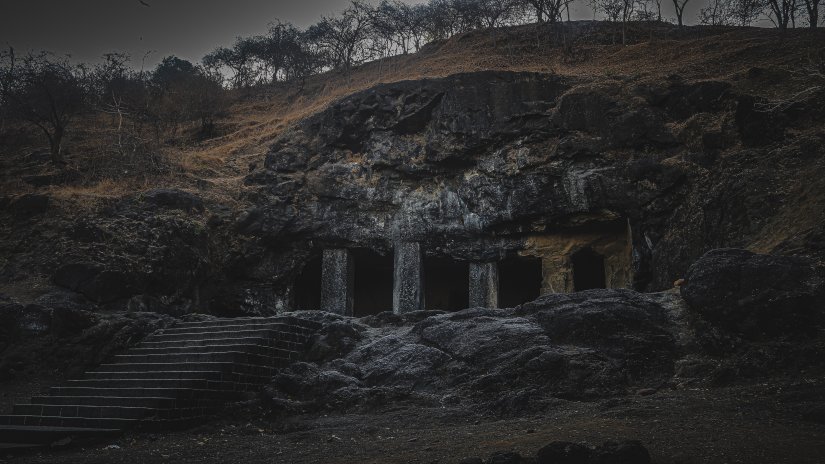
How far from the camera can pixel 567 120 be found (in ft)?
58.0

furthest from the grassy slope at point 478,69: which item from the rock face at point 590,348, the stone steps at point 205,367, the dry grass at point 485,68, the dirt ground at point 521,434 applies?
the stone steps at point 205,367

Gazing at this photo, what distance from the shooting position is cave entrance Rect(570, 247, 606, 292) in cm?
1897

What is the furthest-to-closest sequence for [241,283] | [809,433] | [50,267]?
1. [241,283]
2. [50,267]
3. [809,433]

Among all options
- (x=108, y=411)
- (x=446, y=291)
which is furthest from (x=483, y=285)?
(x=108, y=411)

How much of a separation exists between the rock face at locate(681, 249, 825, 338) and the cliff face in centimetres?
→ 550

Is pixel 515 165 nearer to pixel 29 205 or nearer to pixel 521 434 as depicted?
pixel 521 434

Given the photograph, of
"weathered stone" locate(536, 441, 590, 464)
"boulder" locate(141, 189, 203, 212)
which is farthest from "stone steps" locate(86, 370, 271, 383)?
"boulder" locate(141, 189, 203, 212)

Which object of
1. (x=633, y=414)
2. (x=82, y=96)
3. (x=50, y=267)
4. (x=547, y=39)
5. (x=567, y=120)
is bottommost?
(x=633, y=414)

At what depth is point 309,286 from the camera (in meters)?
21.0

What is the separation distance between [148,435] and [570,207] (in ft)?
40.7

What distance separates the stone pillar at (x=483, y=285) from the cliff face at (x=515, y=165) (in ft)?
1.11

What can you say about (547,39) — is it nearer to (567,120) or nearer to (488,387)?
(567,120)

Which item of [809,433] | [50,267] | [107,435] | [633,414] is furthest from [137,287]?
[809,433]

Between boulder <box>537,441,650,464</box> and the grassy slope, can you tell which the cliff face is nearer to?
the grassy slope
